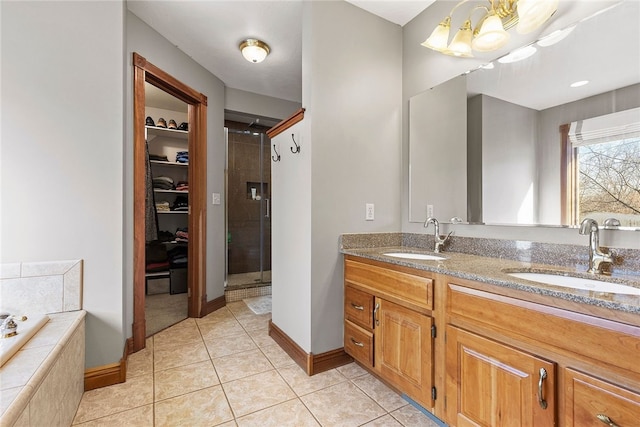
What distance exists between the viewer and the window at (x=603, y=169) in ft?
3.76

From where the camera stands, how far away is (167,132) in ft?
12.3

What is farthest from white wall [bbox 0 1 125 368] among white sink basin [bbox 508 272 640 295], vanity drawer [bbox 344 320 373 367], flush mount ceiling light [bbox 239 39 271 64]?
white sink basin [bbox 508 272 640 295]

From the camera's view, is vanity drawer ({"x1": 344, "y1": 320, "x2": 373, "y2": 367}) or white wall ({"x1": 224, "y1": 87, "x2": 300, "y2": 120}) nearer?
vanity drawer ({"x1": 344, "y1": 320, "x2": 373, "y2": 367})

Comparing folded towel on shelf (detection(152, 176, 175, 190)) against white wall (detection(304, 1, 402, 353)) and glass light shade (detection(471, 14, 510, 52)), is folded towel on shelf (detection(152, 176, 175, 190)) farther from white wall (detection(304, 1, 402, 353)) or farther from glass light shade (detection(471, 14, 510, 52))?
glass light shade (detection(471, 14, 510, 52))

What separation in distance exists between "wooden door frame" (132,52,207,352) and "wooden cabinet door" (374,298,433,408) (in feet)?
5.97

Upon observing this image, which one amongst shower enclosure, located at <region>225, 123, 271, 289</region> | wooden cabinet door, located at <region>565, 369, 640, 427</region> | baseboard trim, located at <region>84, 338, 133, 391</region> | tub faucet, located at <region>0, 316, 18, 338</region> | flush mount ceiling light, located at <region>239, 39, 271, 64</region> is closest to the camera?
wooden cabinet door, located at <region>565, 369, 640, 427</region>

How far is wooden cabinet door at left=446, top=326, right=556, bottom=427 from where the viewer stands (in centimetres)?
92

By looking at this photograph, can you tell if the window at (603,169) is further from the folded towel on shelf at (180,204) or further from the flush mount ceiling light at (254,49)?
the folded towel on shelf at (180,204)

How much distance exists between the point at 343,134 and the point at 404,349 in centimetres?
136

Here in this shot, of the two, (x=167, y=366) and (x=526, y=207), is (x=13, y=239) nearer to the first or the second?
(x=167, y=366)

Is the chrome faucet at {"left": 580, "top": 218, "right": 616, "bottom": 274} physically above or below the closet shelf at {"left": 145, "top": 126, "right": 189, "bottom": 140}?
below

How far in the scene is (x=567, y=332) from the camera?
33.8 inches

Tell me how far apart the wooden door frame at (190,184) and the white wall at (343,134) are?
1.28m

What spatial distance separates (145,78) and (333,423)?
109 inches
